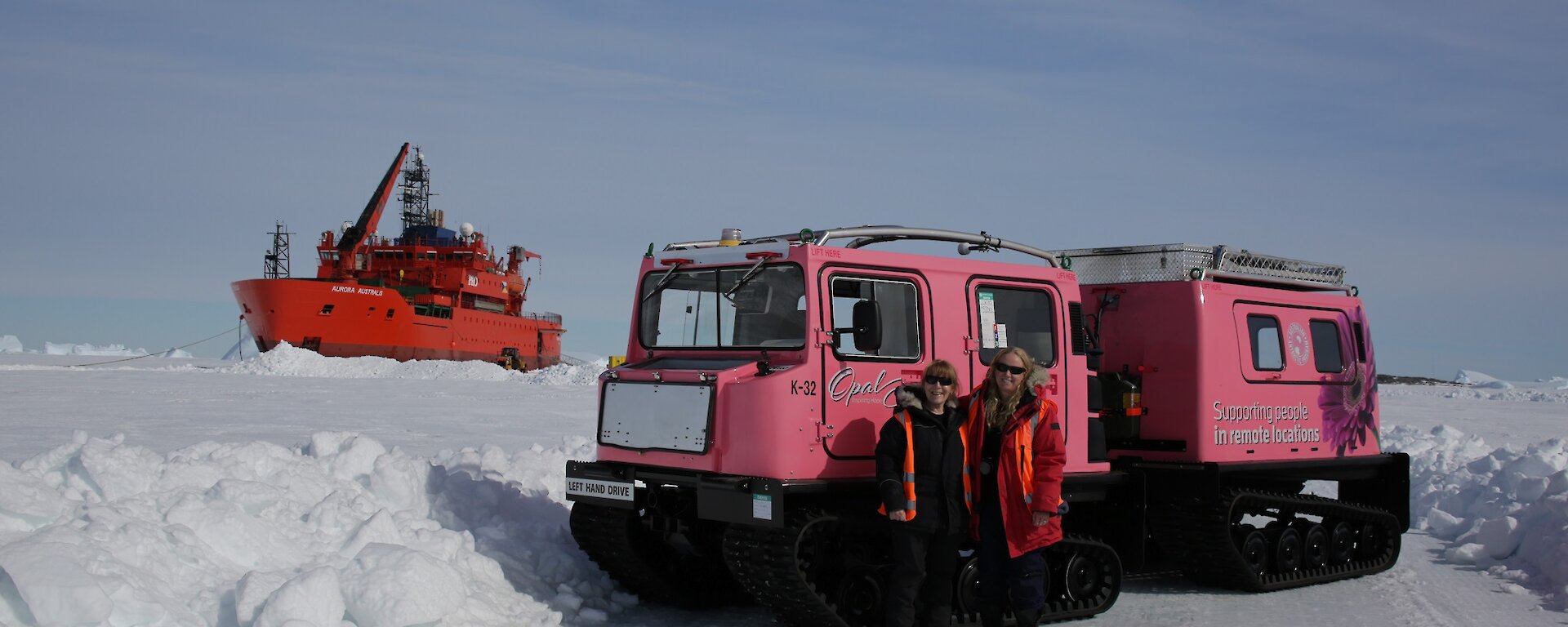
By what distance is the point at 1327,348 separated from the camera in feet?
32.7

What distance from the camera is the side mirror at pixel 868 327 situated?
6.68 m

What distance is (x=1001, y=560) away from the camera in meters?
6.03

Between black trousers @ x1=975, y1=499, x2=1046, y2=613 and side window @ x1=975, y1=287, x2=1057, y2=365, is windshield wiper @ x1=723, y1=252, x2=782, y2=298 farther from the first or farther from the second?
black trousers @ x1=975, y1=499, x2=1046, y2=613

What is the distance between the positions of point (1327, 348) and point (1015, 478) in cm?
533

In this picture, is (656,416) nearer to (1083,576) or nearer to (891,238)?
(891,238)

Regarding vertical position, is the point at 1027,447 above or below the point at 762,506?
above

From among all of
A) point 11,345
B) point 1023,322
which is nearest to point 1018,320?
point 1023,322

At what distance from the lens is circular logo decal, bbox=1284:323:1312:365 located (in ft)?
31.5

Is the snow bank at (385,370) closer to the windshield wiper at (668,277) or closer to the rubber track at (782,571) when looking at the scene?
the windshield wiper at (668,277)

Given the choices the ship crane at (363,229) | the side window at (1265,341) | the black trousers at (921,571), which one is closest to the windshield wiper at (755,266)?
the black trousers at (921,571)

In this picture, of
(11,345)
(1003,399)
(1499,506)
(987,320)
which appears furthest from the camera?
(11,345)

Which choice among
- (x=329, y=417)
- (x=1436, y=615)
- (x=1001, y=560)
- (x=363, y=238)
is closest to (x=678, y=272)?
(x=1001, y=560)

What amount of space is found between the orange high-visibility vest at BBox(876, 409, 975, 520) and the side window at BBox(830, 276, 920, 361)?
0.78 meters

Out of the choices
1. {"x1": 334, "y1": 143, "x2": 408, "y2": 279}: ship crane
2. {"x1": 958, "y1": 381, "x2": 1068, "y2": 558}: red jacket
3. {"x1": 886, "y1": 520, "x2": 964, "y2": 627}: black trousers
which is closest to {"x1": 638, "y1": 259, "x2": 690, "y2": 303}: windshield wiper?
{"x1": 886, "y1": 520, "x2": 964, "y2": 627}: black trousers
